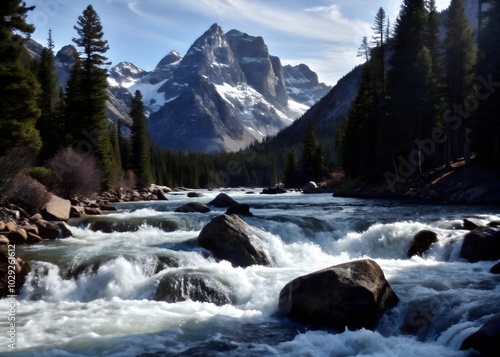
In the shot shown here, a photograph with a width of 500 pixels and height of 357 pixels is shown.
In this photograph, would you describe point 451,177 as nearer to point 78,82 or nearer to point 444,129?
point 444,129

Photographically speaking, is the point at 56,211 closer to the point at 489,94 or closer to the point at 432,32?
the point at 489,94

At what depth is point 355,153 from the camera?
204 ft

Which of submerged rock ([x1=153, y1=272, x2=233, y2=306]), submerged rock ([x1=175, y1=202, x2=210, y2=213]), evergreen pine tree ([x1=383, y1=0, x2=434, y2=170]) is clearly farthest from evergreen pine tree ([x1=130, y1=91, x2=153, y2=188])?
submerged rock ([x1=153, y1=272, x2=233, y2=306])

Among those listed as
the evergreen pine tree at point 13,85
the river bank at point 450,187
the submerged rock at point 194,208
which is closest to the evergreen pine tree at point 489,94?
the river bank at point 450,187

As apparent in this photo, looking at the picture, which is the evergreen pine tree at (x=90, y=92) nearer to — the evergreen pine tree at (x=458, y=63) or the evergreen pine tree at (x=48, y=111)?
the evergreen pine tree at (x=48, y=111)

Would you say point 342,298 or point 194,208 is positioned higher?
point 194,208

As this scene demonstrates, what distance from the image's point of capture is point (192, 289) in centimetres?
1389

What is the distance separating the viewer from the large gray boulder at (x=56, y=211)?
80.3 ft

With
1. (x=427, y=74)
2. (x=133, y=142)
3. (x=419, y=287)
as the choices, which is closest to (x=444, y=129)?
(x=427, y=74)

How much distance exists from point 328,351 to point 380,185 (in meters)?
40.5

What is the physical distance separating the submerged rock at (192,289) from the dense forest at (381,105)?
488 inches

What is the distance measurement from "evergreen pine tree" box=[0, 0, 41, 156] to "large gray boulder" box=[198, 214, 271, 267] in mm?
12737

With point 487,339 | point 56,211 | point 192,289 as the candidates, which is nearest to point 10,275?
point 192,289

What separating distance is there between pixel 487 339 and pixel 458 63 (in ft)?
131
